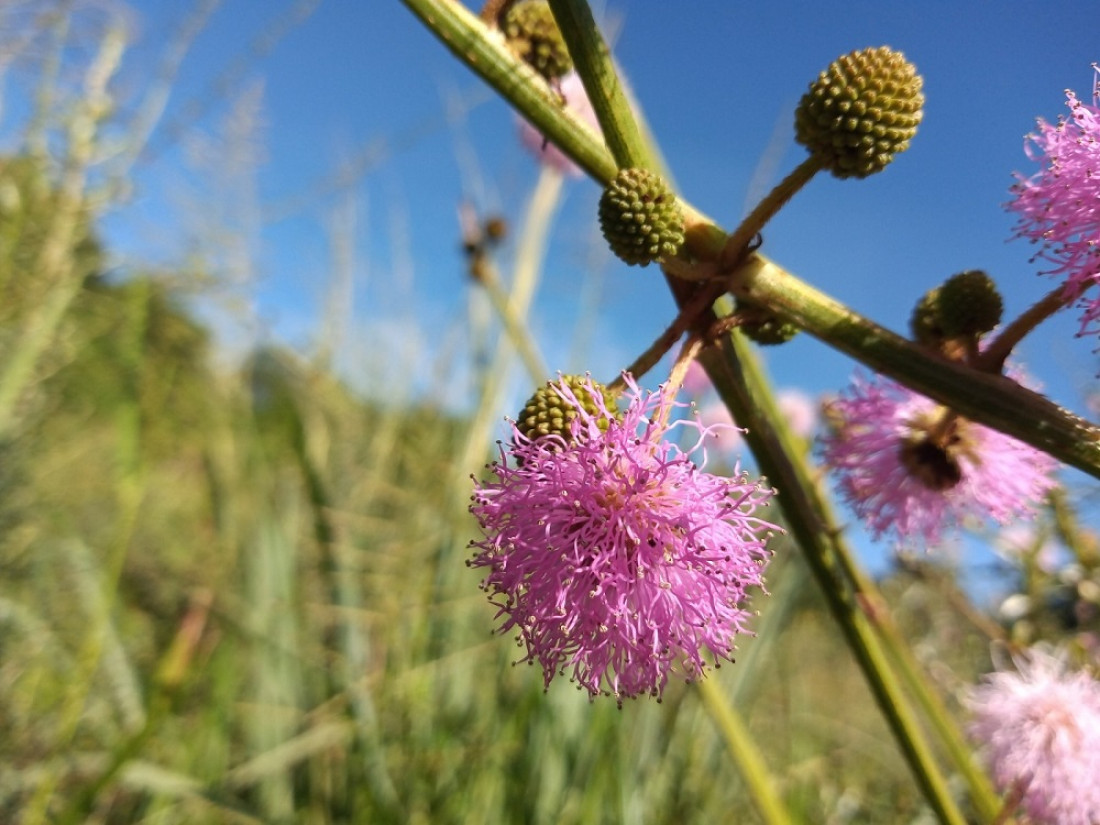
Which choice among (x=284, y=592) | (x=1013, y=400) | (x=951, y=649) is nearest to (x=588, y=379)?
(x=1013, y=400)

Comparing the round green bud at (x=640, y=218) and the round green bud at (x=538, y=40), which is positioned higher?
the round green bud at (x=538, y=40)

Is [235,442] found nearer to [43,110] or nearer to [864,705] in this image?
[43,110]

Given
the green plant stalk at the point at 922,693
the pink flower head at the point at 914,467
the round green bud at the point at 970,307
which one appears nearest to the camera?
the round green bud at the point at 970,307

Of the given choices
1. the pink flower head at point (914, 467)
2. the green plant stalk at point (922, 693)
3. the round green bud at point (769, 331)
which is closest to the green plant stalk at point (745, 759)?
the green plant stalk at point (922, 693)

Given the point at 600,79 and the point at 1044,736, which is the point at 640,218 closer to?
the point at 600,79

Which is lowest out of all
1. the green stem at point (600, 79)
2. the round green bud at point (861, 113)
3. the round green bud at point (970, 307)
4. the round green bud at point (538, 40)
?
the round green bud at point (970, 307)

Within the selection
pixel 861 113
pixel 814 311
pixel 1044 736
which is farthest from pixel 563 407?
pixel 1044 736

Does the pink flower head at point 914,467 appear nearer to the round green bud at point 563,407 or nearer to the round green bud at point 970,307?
the round green bud at point 970,307

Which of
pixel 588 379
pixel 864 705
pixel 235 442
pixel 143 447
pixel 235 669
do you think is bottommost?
pixel 864 705
